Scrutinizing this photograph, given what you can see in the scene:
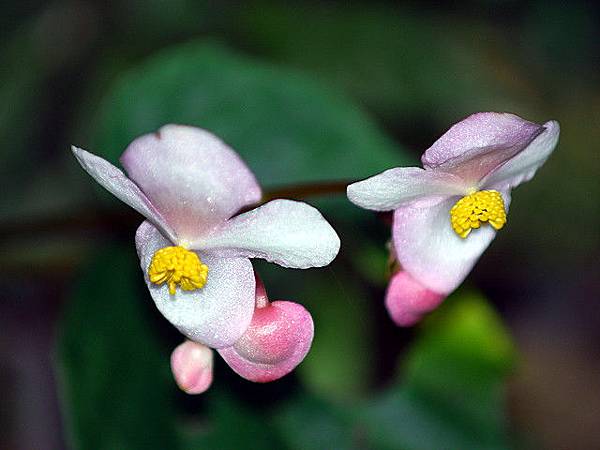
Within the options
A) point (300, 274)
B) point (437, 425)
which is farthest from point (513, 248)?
point (437, 425)

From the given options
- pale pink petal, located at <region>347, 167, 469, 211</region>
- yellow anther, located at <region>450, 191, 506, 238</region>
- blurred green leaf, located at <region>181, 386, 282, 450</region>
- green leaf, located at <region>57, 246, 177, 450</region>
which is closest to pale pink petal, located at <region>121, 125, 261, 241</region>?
pale pink petal, located at <region>347, 167, 469, 211</region>

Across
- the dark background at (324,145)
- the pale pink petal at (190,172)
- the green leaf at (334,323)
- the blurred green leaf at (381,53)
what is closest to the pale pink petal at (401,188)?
the pale pink petal at (190,172)

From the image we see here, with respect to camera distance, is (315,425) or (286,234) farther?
(315,425)

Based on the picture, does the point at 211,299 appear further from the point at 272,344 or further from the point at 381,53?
the point at 381,53

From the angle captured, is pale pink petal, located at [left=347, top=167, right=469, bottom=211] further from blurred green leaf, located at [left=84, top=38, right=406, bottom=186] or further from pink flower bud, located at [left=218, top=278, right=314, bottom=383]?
blurred green leaf, located at [left=84, top=38, right=406, bottom=186]

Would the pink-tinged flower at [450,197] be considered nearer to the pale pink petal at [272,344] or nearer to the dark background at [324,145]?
the pale pink petal at [272,344]

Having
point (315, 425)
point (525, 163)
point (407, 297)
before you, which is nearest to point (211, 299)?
point (407, 297)

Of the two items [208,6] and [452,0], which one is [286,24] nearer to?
[208,6]

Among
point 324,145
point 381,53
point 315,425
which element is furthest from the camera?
point 381,53
